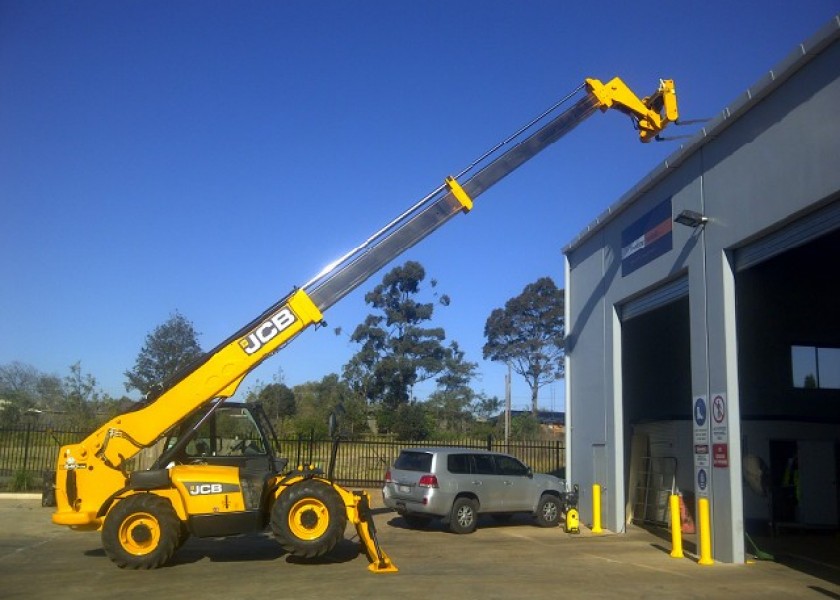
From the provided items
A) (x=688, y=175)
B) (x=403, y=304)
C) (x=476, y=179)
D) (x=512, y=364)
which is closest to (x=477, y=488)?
(x=476, y=179)

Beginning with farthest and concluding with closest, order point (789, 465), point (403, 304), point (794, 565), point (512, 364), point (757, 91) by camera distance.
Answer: point (512, 364)
point (403, 304)
point (789, 465)
point (794, 565)
point (757, 91)

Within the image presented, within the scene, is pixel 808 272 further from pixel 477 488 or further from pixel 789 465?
pixel 477 488

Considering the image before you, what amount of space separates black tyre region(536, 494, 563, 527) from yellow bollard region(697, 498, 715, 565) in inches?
202

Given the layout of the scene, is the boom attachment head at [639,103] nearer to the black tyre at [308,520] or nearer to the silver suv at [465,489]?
the silver suv at [465,489]

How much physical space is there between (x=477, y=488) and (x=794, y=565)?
629 centimetres

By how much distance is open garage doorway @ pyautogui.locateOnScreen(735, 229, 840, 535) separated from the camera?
54.9 feet

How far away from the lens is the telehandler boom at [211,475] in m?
10.9

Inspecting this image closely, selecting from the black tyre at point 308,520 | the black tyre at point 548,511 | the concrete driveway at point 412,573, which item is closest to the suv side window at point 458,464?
the concrete driveway at point 412,573

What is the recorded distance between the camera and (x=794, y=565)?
12203mm

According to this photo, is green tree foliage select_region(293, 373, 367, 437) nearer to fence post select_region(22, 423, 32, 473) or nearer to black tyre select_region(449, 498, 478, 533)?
fence post select_region(22, 423, 32, 473)

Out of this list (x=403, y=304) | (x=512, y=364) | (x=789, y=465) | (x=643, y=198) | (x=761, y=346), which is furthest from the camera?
(x=512, y=364)

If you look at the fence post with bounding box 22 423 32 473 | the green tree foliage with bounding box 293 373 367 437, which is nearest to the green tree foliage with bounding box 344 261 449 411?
the green tree foliage with bounding box 293 373 367 437

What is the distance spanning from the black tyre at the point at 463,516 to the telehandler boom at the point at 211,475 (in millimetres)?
4514

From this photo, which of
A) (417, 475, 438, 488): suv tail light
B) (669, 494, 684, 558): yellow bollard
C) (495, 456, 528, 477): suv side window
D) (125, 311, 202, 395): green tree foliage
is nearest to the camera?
(669, 494, 684, 558): yellow bollard
